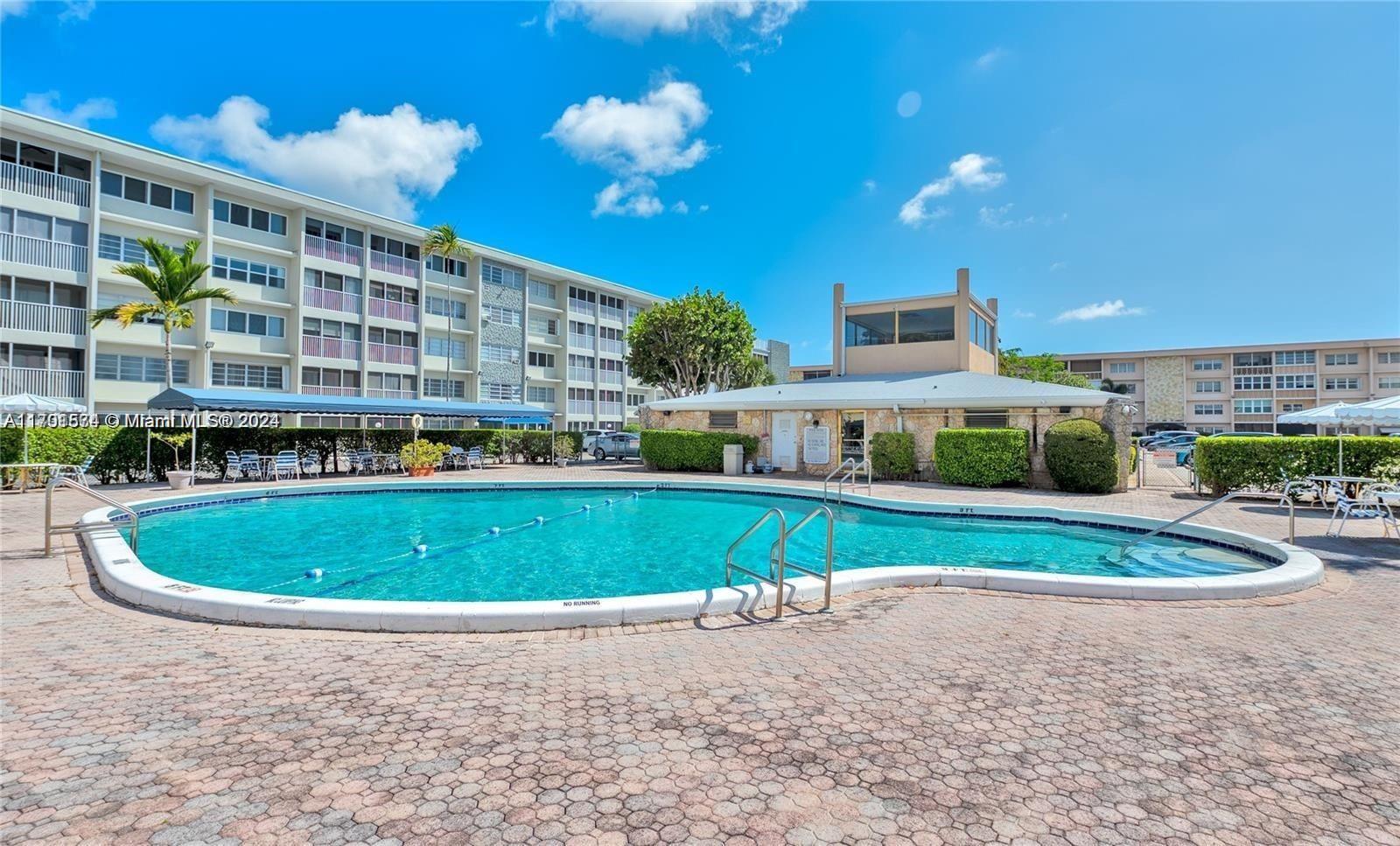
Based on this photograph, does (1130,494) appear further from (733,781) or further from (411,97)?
(411,97)

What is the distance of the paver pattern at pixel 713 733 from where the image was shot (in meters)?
2.60

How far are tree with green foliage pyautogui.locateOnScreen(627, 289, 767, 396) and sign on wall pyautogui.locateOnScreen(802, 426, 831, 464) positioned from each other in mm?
11764

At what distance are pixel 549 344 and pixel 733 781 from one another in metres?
44.3

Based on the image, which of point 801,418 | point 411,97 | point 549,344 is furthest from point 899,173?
point 549,344

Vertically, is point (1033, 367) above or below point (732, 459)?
above

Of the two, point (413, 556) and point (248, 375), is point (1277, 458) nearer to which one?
point (413, 556)

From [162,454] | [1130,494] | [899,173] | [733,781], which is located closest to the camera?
[733,781]

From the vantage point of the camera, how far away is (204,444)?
19500mm

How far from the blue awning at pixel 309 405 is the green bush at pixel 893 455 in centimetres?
1424

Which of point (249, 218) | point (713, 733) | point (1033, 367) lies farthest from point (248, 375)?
point (1033, 367)

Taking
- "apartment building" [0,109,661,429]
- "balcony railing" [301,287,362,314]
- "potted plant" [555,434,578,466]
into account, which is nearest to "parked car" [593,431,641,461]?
"potted plant" [555,434,578,466]

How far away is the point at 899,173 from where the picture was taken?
20.8 metres

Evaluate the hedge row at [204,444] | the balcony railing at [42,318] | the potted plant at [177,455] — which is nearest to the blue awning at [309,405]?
the potted plant at [177,455]

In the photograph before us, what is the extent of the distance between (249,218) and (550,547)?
3026 cm
